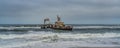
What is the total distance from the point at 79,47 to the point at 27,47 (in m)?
4.14

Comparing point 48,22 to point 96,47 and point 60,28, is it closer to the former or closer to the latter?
point 60,28

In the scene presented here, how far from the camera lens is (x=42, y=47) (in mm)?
23594

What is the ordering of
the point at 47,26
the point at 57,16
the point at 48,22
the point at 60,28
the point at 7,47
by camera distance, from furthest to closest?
the point at 48,22
the point at 47,26
the point at 57,16
the point at 60,28
the point at 7,47

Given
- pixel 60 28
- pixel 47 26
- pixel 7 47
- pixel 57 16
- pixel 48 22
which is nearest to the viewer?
pixel 7 47

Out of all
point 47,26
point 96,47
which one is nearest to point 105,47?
point 96,47

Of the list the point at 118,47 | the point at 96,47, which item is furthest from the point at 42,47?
the point at 118,47

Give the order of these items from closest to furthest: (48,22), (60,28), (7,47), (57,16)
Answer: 1. (7,47)
2. (60,28)
3. (57,16)
4. (48,22)

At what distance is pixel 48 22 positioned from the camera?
9981 cm

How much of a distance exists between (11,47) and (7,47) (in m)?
0.31

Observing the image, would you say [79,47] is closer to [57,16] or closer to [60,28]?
[60,28]

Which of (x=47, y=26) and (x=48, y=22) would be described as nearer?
(x=47, y=26)

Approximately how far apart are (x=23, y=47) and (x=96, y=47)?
580 cm

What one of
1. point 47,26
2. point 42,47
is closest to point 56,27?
point 47,26

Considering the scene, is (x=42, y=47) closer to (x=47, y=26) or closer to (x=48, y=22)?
(x=47, y=26)
